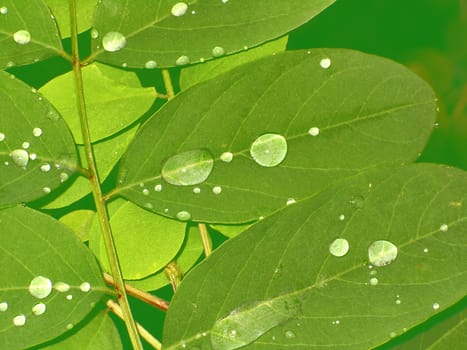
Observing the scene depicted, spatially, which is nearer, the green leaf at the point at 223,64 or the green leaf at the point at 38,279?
the green leaf at the point at 38,279

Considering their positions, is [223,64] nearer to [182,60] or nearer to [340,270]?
[182,60]

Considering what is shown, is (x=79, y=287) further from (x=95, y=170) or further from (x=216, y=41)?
(x=216, y=41)

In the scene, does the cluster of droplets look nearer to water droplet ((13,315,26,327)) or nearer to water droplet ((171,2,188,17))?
water droplet ((13,315,26,327))

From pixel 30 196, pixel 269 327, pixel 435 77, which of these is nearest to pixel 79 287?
pixel 30 196

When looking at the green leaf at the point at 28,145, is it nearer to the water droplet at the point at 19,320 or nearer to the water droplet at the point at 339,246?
the water droplet at the point at 19,320

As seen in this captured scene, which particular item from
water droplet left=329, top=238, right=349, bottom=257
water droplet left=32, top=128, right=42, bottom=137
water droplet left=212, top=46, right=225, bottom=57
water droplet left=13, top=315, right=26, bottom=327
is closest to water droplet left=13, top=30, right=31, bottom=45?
water droplet left=32, top=128, right=42, bottom=137

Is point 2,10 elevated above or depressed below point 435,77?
above

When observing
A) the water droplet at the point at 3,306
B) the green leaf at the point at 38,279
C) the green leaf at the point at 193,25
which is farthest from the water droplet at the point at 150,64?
the water droplet at the point at 3,306
